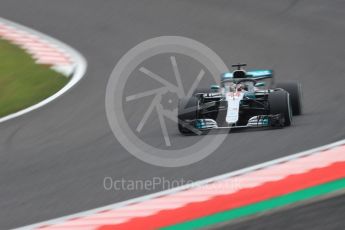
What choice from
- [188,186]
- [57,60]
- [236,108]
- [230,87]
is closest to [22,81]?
[57,60]

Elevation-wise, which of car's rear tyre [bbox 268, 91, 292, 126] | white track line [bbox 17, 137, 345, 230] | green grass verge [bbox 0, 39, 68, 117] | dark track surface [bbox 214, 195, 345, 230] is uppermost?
green grass verge [bbox 0, 39, 68, 117]

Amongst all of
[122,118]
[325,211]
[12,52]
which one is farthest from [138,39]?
[325,211]

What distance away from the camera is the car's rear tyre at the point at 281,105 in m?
10.6

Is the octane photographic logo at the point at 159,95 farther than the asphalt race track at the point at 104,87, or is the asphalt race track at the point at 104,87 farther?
the octane photographic logo at the point at 159,95

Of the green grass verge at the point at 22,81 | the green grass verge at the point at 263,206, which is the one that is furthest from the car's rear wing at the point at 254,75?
the green grass verge at the point at 263,206

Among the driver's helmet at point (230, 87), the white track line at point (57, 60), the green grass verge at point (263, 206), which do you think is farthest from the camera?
the white track line at point (57, 60)

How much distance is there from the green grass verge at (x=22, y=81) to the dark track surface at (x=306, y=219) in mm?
6982

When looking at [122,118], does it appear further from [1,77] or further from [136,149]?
[1,77]

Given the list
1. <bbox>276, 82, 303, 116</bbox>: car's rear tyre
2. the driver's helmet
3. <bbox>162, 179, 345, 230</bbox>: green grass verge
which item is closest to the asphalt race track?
<bbox>276, 82, 303, 116</bbox>: car's rear tyre

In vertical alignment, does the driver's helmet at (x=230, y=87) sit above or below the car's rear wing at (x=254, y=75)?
below

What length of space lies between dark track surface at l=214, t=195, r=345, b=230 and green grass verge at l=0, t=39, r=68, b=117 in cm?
698

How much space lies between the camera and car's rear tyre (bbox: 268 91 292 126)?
34.9 feet

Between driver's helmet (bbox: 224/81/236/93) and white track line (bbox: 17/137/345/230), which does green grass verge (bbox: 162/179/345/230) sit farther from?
driver's helmet (bbox: 224/81/236/93)

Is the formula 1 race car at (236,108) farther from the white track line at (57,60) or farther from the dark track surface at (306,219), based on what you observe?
the dark track surface at (306,219)
